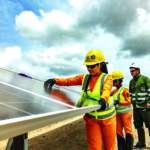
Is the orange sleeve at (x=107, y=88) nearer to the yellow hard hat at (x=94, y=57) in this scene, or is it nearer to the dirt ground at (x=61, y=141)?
the yellow hard hat at (x=94, y=57)

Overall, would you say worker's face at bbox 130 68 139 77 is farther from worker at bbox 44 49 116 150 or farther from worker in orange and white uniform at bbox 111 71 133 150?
worker at bbox 44 49 116 150

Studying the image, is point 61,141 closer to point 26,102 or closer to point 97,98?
point 97,98

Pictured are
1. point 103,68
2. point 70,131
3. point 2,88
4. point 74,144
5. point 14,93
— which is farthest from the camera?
point 70,131

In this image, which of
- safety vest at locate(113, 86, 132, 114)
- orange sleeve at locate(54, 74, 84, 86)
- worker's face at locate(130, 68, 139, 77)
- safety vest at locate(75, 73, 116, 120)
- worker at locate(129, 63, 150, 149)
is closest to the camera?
safety vest at locate(75, 73, 116, 120)

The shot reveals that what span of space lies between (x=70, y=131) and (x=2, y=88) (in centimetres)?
607

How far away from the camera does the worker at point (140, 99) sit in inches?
215

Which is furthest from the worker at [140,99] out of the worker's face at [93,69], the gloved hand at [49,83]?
the gloved hand at [49,83]

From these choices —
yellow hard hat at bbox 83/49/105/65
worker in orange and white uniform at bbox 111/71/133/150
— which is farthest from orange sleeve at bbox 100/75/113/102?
worker in orange and white uniform at bbox 111/71/133/150

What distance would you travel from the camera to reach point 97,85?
9.53 ft

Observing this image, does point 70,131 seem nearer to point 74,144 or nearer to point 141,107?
point 74,144

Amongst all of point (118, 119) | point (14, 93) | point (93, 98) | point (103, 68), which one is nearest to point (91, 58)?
point (103, 68)

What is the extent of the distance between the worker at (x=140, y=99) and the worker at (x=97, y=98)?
2.98m

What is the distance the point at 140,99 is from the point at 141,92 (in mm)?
257

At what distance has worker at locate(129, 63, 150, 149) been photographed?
545 centimetres
